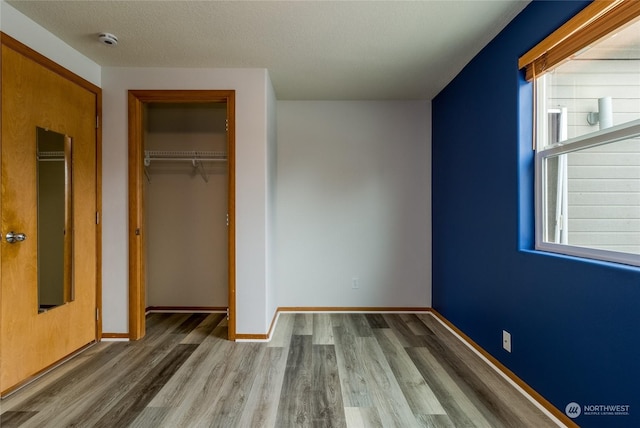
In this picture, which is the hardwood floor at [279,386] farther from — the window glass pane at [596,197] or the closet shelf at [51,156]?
the closet shelf at [51,156]

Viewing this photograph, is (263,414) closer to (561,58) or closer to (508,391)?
(508,391)

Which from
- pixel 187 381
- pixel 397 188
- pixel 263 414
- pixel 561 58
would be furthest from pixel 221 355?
pixel 561 58

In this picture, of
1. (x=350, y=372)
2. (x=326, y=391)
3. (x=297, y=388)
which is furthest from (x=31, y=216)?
(x=350, y=372)

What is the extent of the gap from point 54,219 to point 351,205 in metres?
2.65

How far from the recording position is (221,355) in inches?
98.1

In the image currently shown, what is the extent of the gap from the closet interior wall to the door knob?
5.28 ft

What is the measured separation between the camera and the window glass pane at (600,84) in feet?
4.59

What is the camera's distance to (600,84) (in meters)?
1.56

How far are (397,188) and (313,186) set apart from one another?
3.16ft

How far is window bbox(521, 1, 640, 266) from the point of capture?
1.40m

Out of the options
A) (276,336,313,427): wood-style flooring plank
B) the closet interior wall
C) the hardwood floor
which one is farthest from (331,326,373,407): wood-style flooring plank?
the closet interior wall

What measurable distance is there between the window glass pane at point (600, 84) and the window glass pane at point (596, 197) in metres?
0.14

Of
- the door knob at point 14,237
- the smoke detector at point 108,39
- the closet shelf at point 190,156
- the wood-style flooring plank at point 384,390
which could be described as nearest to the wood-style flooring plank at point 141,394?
the door knob at point 14,237

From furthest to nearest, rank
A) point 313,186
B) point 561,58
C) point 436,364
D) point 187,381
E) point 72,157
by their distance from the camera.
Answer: point 313,186 → point 72,157 → point 436,364 → point 187,381 → point 561,58
